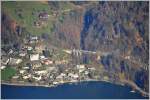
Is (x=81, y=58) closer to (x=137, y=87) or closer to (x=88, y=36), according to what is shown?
(x=88, y=36)

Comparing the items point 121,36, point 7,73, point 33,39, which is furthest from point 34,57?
point 121,36

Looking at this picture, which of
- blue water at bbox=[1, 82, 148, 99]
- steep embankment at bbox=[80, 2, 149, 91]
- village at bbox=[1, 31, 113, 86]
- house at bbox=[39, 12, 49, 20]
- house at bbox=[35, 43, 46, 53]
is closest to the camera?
blue water at bbox=[1, 82, 148, 99]

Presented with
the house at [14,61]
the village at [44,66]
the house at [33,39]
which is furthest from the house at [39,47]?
the house at [14,61]

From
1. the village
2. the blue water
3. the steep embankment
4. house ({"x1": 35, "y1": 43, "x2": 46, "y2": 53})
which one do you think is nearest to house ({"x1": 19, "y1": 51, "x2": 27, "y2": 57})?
the village

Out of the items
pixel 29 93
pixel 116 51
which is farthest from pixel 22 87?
pixel 116 51

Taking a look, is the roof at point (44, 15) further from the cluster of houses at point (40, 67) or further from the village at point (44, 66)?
the cluster of houses at point (40, 67)

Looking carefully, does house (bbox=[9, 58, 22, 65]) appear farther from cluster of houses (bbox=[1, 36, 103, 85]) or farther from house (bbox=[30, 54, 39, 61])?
house (bbox=[30, 54, 39, 61])
